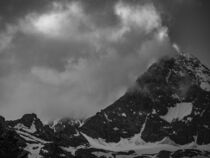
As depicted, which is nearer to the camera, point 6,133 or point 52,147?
point 6,133

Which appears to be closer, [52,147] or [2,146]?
[2,146]

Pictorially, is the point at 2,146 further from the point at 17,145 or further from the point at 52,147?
the point at 52,147

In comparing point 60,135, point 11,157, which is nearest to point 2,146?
point 11,157

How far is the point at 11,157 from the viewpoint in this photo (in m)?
31.0

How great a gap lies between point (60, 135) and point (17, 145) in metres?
5.66

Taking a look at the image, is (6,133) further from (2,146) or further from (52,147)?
(52,147)

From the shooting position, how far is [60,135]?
35.9 meters

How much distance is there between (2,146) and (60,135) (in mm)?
6442

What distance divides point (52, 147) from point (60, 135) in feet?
5.90

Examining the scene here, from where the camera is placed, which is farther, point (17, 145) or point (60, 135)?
point (60, 135)

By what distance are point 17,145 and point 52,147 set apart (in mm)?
6358

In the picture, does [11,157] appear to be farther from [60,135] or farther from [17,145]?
[60,135]

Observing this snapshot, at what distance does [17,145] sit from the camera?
102 feet

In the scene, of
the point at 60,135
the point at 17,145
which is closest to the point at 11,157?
the point at 17,145
